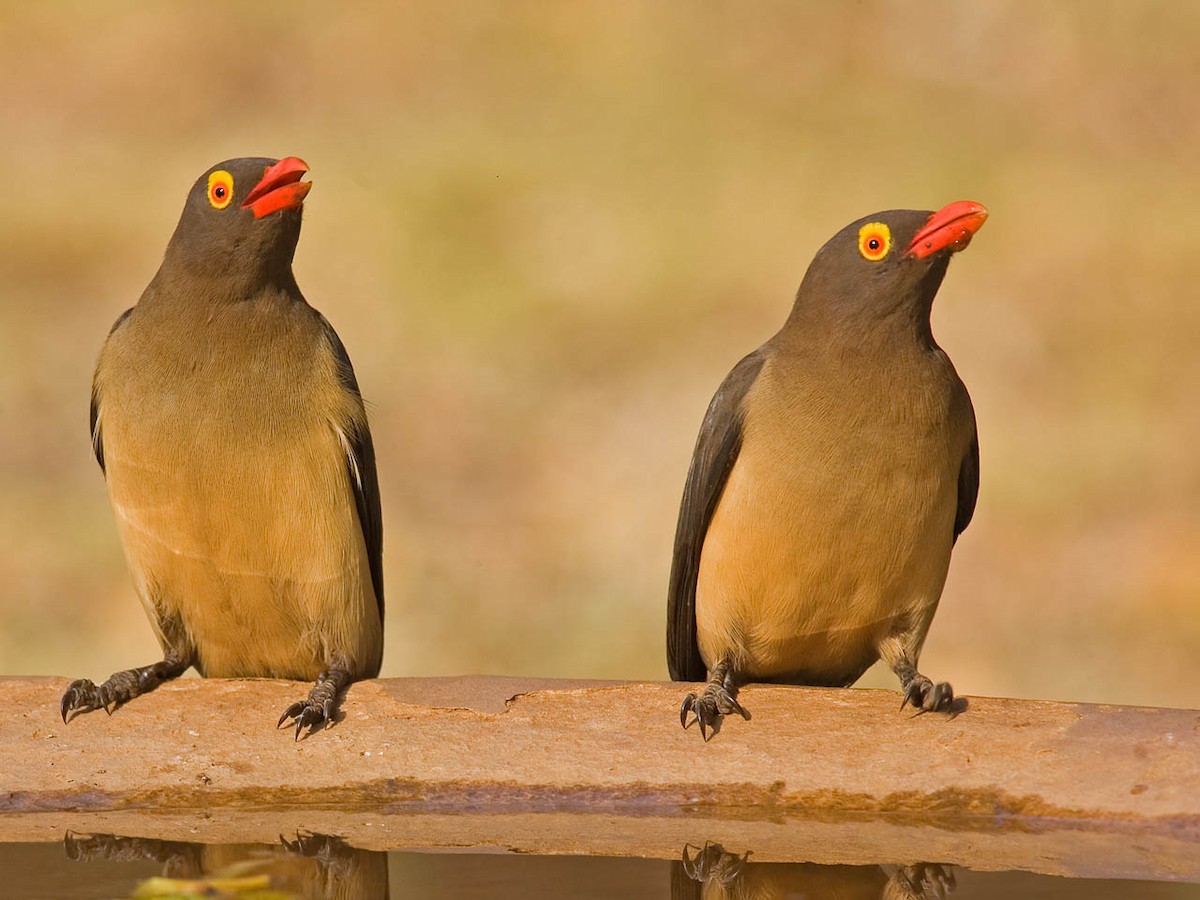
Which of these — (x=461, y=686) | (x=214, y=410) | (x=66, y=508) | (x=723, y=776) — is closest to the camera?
(x=723, y=776)

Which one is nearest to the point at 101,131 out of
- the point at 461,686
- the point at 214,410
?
the point at 214,410

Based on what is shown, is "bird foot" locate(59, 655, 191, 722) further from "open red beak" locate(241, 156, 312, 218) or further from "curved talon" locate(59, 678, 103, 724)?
"open red beak" locate(241, 156, 312, 218)

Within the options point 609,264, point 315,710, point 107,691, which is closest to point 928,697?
point 315,710

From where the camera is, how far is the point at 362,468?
5.80 metres

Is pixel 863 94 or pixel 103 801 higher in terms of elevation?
pixel 863 94

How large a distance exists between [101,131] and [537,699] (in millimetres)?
9896

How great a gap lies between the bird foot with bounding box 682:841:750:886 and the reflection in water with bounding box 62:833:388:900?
0.75 metres

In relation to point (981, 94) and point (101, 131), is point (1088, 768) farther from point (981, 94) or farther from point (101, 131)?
point (101, 131)

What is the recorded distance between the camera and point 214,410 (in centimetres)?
547

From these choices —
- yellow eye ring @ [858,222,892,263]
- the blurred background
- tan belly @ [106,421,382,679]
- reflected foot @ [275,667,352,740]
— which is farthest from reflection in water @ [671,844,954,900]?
the blurred background

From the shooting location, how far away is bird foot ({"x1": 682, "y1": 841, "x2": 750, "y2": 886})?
417 cm

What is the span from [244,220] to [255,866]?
2223mm

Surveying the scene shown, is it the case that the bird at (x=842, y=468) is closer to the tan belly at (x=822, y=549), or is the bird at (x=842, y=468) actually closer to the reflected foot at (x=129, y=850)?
the tan belly at (x=822, y=549)

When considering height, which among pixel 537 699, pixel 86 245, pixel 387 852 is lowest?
pixel 387 852
